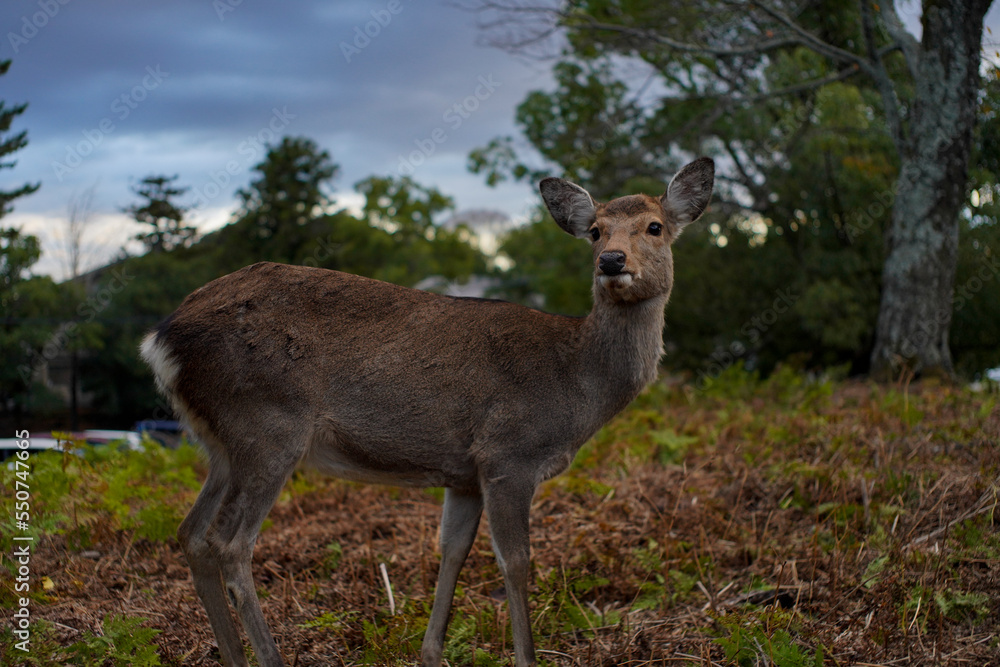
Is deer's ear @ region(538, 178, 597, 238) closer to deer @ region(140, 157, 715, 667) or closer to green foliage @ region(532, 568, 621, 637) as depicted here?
deer @ region(140, 157, 715, 667)

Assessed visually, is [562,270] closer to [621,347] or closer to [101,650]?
[621,347]

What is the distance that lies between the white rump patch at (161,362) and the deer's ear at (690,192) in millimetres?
2951

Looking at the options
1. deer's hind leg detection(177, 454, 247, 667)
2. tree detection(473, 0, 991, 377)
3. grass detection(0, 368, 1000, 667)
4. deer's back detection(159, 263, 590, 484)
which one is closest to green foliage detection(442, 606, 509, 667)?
grass detection(0, 368, 1000, 667)

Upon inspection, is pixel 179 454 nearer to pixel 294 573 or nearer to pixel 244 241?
pixel 294 573

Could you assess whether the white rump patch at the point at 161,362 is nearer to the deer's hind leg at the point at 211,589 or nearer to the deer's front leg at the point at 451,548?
the deer's hind leg at the point at 211,589

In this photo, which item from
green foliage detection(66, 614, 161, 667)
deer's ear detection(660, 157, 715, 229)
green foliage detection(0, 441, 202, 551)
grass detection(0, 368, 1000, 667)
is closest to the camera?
green foliage detection(66, 614, 161, 667)

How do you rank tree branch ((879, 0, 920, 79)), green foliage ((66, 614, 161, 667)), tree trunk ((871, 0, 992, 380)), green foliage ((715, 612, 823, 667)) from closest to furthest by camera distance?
green foliage ((715, 612, 823, 667))
green foliage ((66, 614, 161, 667))
tree trunk ((871, 0, 992, 380))
tree branch ((879, 0, 920, 79))

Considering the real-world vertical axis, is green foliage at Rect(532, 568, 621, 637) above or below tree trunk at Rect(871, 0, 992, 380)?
below

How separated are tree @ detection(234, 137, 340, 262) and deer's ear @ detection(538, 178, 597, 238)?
3339cm

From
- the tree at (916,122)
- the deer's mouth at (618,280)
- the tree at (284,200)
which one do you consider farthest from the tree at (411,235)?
the deer's mouth at (618,280)

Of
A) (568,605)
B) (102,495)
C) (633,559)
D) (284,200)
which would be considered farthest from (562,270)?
(568,605)

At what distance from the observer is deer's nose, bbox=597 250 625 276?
427 centimetres

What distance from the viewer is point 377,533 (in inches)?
241

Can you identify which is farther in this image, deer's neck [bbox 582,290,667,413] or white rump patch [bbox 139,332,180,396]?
deer's neck [bbox 582,290,667,413]
